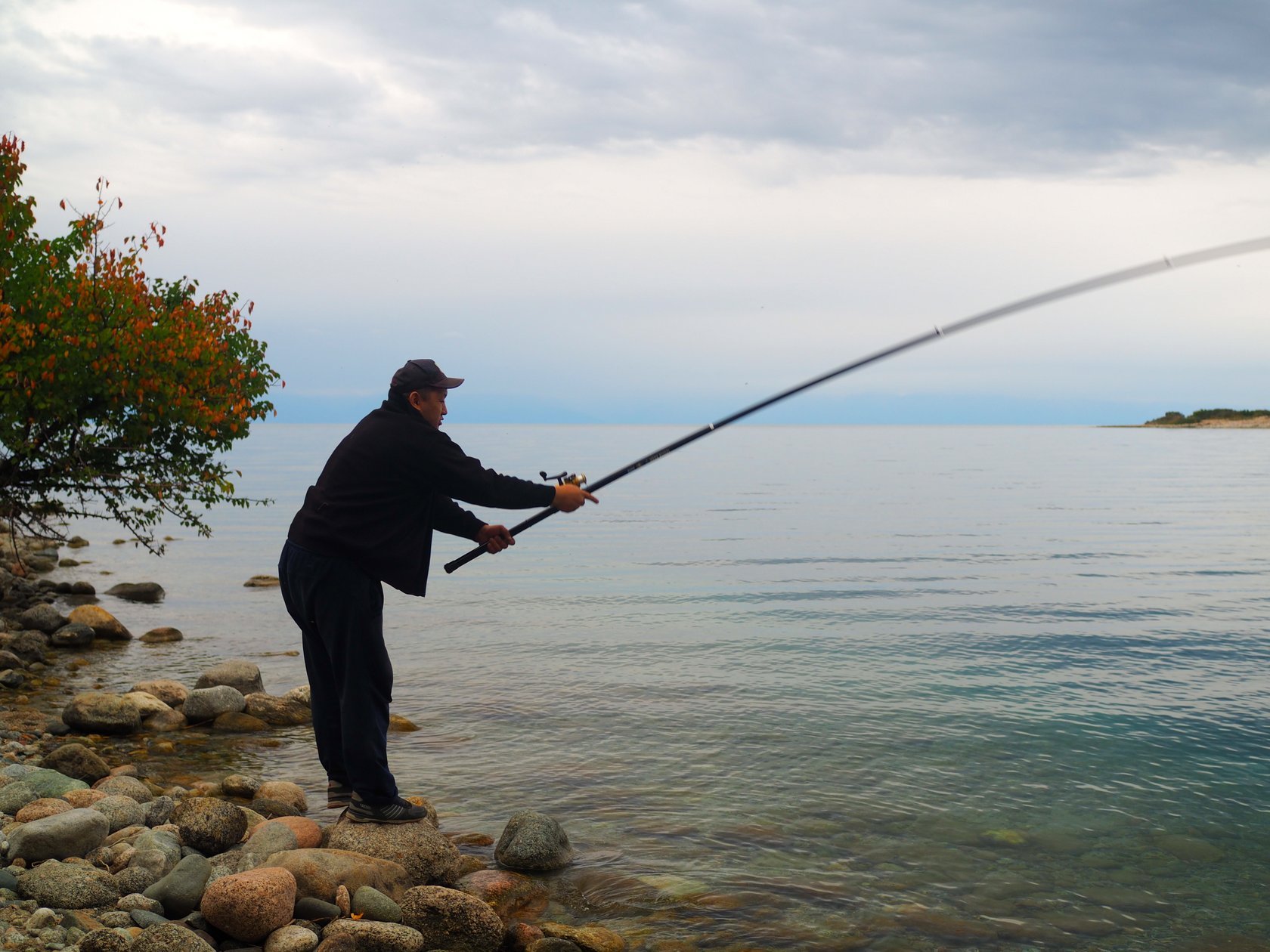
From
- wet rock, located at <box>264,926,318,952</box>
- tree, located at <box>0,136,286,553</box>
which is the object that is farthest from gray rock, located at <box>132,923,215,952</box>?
tree, located at <box>0,136,286,553</box>

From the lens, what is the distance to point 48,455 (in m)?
12.8

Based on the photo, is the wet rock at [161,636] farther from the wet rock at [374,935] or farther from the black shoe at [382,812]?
the wet rock at [374,935]

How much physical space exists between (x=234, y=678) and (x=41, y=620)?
5.30m

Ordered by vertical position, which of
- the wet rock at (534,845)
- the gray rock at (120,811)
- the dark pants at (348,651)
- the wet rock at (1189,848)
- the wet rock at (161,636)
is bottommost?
the wet rock at (1189,848)

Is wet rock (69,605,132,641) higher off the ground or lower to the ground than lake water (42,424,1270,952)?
higher

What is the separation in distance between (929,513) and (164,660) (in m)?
26.0

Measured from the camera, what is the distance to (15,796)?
20.9 feet

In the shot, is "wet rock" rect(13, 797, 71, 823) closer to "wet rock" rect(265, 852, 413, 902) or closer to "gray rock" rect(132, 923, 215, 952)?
"wet rock" rect(265, 852, 413, 902)

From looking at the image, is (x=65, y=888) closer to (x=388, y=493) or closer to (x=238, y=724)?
(x=388, y=493)

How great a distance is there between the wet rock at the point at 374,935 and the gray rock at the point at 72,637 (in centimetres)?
1048

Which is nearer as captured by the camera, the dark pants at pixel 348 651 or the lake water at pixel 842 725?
the dark pants at pixel 348 651

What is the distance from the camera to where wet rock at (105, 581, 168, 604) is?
18438 mm

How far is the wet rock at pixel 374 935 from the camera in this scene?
5012 millimetres

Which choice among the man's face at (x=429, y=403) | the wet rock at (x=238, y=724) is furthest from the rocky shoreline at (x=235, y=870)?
the man's face at (x=429, y=403)
